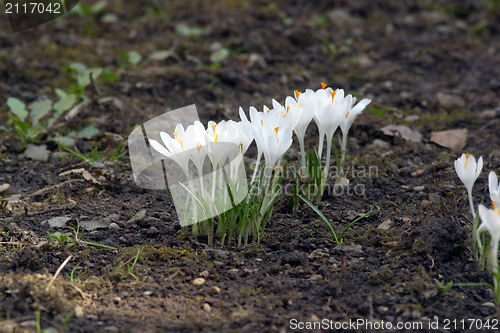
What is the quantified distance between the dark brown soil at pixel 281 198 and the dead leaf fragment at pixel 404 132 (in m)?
0.05

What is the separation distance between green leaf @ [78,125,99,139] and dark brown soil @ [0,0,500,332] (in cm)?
6

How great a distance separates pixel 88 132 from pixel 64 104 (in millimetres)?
312

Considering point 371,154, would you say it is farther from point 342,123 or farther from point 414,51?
point 414,51

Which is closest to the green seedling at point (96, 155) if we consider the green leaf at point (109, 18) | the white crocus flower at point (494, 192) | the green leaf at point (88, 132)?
the green leaf at point (88, 132)

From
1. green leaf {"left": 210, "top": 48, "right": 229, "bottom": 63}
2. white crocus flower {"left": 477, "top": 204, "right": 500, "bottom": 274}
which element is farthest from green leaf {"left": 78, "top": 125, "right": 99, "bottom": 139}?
white crocus flower {"left": 477, "top": 204, "right": 500, "bottom": 274}

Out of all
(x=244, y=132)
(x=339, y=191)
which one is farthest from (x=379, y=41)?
(x=244, y=132)

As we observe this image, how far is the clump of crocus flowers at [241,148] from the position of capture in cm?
217

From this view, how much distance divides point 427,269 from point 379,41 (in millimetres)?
3355

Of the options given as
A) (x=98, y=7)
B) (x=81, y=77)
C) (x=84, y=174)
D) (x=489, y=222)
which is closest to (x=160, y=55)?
(x=81, y=77)

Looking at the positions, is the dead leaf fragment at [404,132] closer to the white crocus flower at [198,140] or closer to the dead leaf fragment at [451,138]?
the dead leaf fragment at [451,138]

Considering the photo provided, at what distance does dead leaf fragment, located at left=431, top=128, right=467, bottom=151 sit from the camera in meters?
3.39

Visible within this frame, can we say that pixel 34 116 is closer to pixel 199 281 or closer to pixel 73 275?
pixel 73 275

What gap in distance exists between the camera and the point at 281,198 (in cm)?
267

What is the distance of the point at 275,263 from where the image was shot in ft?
7.43
